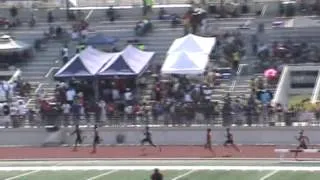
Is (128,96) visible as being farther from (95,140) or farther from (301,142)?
(301,142)

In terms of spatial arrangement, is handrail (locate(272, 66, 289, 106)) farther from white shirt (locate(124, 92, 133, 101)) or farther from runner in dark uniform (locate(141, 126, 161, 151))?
white shirt (locate(124, 92, 133, 101))

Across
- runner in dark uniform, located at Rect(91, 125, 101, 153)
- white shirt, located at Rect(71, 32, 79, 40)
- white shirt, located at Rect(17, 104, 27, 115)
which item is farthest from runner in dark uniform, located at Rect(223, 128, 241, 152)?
white shirt, located at Rect(71, 32, 79, 40)

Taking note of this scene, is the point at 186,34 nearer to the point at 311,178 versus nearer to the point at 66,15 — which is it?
the point at 66,15

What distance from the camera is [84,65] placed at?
43.7 meters

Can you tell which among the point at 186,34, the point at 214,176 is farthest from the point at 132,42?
the point at 214,176

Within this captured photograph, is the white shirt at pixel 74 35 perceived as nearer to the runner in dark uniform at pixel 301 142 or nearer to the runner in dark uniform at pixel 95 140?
the runner in dark uniform at pixel 95 140

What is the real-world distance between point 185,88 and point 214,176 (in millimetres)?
11697

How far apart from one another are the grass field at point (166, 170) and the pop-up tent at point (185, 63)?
7833mm

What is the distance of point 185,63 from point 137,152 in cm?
621

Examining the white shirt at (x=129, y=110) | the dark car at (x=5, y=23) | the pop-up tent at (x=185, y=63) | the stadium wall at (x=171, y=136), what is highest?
the dark car at (x=5, y=23)

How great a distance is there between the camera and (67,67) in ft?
144

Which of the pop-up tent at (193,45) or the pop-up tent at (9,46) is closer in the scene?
the pop-up tent at (193,45)

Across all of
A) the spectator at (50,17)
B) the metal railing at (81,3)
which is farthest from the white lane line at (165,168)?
the metal railing at (81,3)

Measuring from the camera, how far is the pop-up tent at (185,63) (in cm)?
4309
